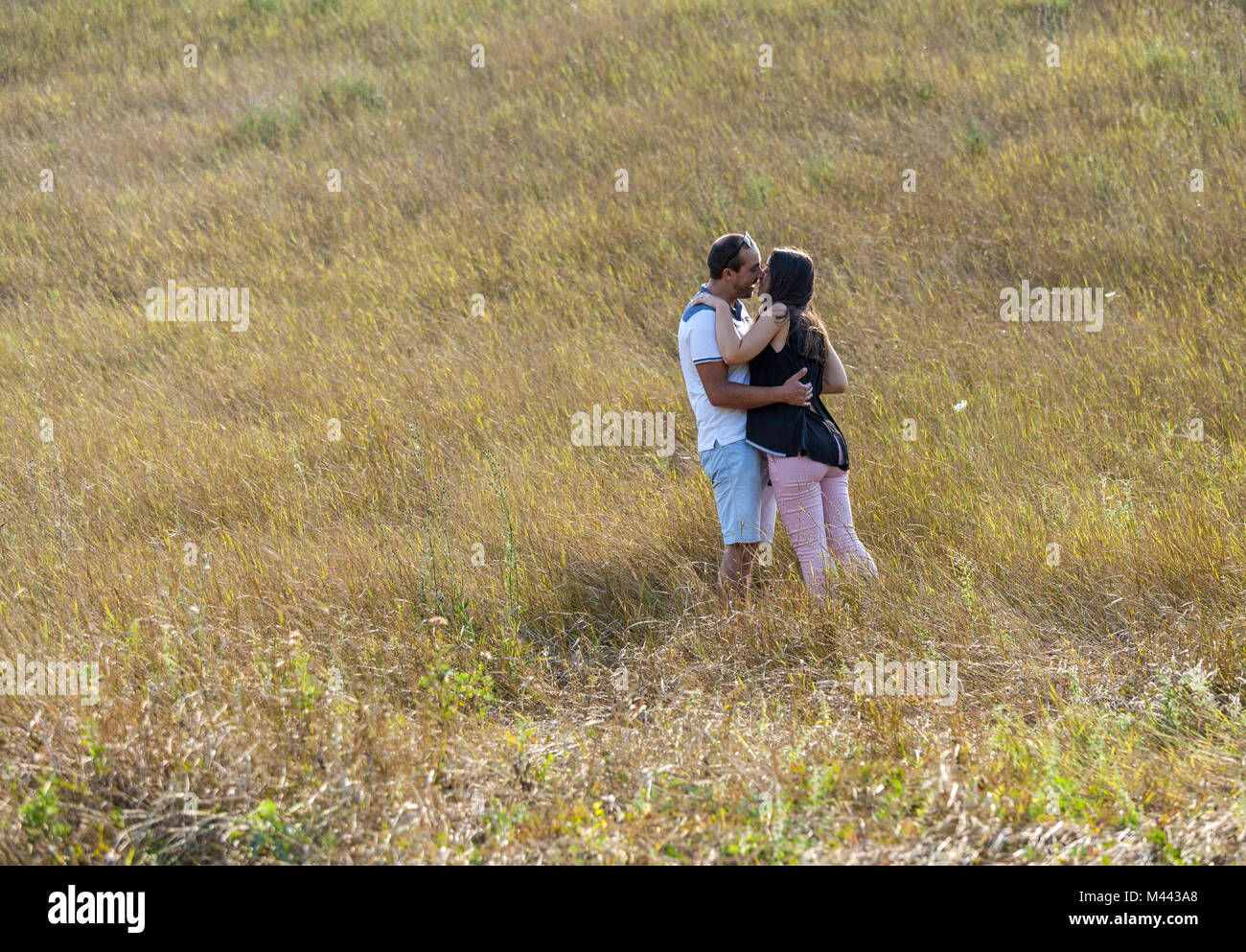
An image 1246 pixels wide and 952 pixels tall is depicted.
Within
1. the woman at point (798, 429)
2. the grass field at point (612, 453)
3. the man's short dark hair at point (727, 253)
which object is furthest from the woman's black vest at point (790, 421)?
the grass field at point (612, 453)

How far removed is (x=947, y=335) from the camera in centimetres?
680

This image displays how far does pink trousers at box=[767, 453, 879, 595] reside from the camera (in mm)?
3975

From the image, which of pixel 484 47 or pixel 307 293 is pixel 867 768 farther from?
pixel 484 47

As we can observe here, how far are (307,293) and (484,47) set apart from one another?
19.7ft

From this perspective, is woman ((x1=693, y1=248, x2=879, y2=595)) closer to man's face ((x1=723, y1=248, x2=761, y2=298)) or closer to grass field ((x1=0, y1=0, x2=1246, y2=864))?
man's face ((x1=723, y1=248, x2=761, y2=298))

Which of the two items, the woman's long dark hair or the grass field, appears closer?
the grass field

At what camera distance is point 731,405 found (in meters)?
3.94

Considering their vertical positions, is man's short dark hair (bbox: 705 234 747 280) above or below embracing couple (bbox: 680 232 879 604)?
above

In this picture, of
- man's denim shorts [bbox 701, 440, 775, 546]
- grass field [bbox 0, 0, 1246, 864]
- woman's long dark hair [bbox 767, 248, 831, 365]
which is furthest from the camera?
man's denim shorts [bbox 701, 440, 775, 546]

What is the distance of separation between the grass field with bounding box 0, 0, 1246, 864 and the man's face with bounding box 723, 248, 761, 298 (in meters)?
1.27

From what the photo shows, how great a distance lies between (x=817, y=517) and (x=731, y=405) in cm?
58

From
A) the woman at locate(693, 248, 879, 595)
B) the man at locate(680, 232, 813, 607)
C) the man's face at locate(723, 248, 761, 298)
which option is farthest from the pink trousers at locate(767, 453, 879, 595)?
the man's face at locate(723, 248, 761, 298)
